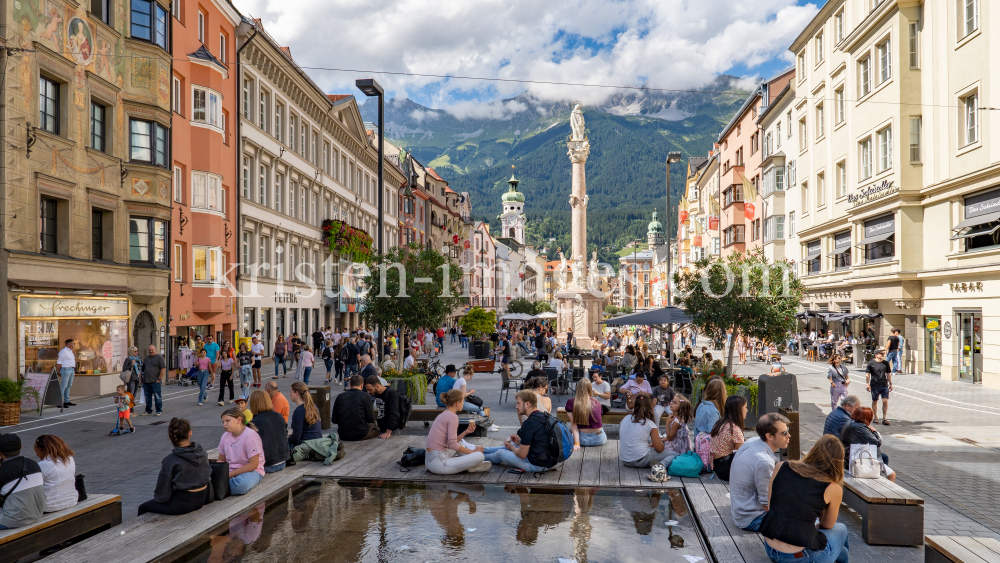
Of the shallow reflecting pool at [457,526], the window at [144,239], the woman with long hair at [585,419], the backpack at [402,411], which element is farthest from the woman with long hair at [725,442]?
the window at [144,239]

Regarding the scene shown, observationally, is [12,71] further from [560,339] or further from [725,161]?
[725,161]

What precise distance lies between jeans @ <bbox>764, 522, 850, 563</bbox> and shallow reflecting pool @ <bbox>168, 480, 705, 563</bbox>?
0.82 metres

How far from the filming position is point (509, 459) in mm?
9680

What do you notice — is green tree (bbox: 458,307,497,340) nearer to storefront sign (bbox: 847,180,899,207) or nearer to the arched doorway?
the arched doorway

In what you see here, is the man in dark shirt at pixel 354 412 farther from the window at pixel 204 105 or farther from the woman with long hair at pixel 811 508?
the window at pixel 204 105

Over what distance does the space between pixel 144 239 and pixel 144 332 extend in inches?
125

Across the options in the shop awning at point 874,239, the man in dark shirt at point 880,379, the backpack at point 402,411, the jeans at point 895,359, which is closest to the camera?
the backpack at point 402,411

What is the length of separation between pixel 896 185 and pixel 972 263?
483 centimetres

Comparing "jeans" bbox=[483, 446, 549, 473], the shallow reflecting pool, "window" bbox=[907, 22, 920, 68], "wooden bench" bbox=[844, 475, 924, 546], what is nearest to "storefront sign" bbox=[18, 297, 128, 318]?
the shallow reflecting pool

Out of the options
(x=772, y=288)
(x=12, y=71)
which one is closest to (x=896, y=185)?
(x=772, y=288)

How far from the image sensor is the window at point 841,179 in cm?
3300

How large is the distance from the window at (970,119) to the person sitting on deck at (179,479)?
24.4m

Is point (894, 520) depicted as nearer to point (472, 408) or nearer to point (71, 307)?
point (472, 408)

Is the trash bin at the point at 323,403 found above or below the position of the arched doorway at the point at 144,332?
below
